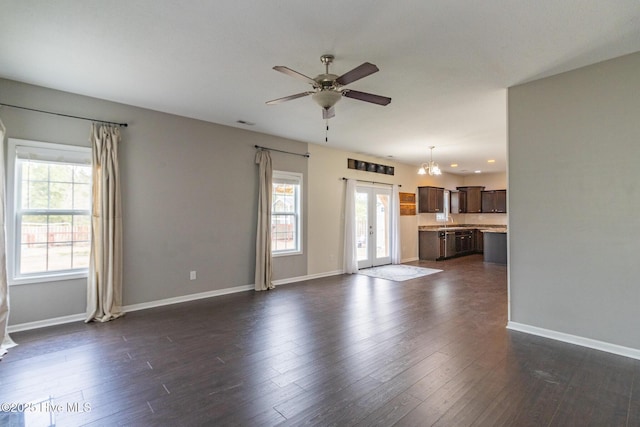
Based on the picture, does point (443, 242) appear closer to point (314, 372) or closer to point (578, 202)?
point (578, 202)

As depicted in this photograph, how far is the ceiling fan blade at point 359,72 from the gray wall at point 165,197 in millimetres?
3102

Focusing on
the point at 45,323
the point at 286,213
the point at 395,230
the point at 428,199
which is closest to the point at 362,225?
the point at 395,230

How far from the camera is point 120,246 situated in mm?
4141

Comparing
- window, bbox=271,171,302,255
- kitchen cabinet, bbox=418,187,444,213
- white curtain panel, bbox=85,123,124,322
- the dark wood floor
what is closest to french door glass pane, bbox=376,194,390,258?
kitchen cabinet, bbox=418,187,444,213

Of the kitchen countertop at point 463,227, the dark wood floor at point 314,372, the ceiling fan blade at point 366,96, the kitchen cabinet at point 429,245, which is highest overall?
the ceiling fan blade at point 366,96

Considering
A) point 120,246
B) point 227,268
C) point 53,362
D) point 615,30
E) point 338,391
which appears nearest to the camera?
point 338,391

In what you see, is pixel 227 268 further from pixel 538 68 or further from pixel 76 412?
pixel 538 68

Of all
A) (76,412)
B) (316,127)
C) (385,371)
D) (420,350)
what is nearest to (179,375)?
(76,412)

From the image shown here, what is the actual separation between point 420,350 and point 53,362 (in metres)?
3.44

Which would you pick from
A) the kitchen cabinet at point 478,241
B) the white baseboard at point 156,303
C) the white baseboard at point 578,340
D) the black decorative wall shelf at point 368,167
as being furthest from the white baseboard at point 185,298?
the kitchen cabinet at point 478,241

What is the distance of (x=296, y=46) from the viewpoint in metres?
2.82

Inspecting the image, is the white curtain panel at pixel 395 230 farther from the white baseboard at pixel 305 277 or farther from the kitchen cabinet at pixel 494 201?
the kitchen cabinet at pixel 494 201

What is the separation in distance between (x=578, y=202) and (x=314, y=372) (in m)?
3.19

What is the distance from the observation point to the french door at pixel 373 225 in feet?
25.5
